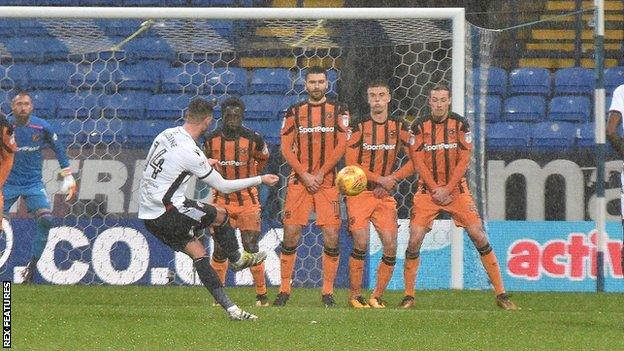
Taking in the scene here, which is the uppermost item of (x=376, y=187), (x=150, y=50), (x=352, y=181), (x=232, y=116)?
(x=150, y=50)

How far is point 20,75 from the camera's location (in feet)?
46.3

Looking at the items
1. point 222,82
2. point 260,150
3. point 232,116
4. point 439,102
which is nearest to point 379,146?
point 439,102

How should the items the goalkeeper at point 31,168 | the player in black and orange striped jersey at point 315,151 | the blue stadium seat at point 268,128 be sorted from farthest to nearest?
the blue stadium seat at point 268,128, the goalkeeper at point 31,168, the player in black and orange striped jersey at point 315,151

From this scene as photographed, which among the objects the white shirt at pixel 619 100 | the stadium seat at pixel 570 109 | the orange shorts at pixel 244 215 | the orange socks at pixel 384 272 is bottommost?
the orange socks at pixel 384 272

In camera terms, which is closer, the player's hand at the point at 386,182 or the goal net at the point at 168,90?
the player's hand at the point at 386,182

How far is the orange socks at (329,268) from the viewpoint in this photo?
11062mm

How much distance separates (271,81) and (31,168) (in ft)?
8.68

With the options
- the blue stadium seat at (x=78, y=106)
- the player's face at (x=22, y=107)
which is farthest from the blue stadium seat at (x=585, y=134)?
the player's face at (x=22, y=107)

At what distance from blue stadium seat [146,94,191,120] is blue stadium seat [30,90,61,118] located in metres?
0.97

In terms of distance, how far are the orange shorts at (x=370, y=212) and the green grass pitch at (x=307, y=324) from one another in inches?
26.8

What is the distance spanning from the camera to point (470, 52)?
1362 centimetres

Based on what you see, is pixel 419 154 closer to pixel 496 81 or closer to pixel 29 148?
pixel 29 148

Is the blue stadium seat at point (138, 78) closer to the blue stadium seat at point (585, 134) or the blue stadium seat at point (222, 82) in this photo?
the blue stadium seat at point (222, 82)

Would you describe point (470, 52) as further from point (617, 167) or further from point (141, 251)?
point (141, 251)
